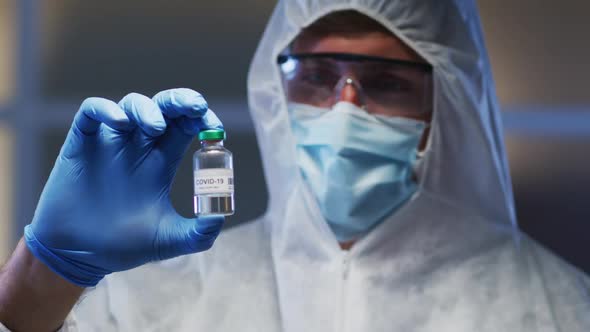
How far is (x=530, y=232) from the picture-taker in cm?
213

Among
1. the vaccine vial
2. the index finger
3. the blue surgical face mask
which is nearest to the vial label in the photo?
the vaccine vial

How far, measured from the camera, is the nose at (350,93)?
160 centimetres

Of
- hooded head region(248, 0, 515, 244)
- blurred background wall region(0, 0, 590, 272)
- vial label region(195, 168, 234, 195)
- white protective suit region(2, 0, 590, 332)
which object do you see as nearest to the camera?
vial label region(195, 168, 234, 195)

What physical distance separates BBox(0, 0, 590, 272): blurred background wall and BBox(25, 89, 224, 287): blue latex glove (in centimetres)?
105

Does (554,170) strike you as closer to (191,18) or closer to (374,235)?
(374,235)

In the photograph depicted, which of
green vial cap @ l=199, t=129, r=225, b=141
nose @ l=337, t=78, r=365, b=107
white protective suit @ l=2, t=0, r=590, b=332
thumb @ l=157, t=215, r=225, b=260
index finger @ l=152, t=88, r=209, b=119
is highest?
index finger @ l=152, t=88, r=209, b=119

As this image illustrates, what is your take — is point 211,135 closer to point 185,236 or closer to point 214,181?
point 214,181

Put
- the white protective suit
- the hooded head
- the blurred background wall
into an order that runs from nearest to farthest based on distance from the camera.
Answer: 1. the white protective suit
2. the hooded head
3. the blurred background wall

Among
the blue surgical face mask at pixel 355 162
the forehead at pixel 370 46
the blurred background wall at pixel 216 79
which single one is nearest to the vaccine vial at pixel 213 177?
the blue surgical face mask at pixel 355 162

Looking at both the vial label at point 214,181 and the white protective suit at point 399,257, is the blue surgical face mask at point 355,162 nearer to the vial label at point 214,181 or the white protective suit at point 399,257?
the white protective suit at point 399,257

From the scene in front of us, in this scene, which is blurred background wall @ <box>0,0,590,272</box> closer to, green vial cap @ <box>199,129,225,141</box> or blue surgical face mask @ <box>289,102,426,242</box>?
blue surgical face mask @ <box>289,102,426,242</box>

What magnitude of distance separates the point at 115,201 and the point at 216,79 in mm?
1172

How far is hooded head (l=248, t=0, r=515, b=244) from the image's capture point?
1.62 metres

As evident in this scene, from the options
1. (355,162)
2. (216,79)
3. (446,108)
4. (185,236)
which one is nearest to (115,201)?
(185,236)
